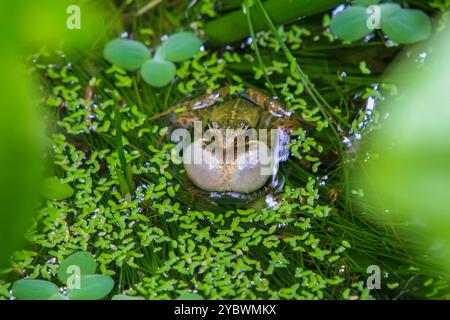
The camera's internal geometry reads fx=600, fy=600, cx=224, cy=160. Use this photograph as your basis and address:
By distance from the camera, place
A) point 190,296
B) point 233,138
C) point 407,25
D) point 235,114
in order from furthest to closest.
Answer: point 407,25 < point 235,114 < point 233,138 < point 190,296

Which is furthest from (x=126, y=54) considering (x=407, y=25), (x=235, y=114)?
(x=407, y=25)

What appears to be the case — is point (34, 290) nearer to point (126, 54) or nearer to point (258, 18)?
point (126, 54)

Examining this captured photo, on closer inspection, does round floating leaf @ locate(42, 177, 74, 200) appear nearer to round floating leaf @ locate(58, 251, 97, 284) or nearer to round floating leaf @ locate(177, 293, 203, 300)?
round floating leaf @ locate(58, 251, 97, 284)

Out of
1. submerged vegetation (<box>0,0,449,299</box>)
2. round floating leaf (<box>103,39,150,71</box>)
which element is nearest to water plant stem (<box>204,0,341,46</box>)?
submerged vegetation (<box>0,0,449,299</box>)

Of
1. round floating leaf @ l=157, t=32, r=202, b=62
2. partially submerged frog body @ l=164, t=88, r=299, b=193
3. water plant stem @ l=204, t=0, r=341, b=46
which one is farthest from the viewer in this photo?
round floating leaf @ l=157, t=32, r=202, b=62
